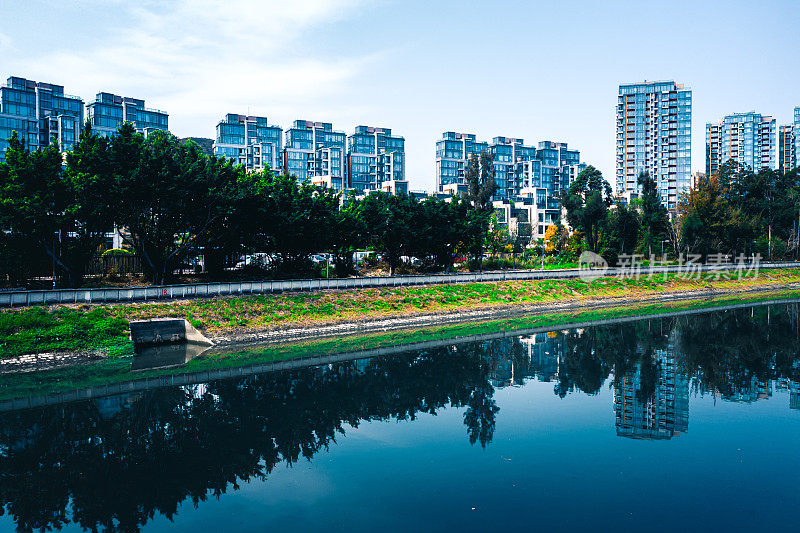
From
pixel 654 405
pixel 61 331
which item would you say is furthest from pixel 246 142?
pixel 654 405

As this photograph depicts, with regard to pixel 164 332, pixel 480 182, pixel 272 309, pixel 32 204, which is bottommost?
pixel 164 332

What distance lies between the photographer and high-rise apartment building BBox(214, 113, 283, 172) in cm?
17562

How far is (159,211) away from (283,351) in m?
20.8

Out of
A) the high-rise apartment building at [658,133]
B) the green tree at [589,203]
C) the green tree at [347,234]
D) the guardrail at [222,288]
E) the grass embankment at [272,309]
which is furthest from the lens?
the high-rise apartment building at [658,133]

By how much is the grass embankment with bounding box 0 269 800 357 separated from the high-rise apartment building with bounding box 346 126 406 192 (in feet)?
384

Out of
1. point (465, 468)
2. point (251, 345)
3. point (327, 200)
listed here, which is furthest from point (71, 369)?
point (327, 200)

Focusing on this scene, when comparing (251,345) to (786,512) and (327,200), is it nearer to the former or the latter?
(327,200)

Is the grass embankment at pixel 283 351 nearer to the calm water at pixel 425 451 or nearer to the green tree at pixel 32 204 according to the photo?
the calm water at pixel 425 451

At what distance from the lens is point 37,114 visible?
380 feet

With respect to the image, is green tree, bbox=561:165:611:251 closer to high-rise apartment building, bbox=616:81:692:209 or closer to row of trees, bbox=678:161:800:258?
row of trees, bbox=678:161:800:258

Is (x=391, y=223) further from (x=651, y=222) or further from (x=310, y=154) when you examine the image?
(x=310, y=154)

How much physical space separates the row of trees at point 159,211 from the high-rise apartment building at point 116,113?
7270 cm

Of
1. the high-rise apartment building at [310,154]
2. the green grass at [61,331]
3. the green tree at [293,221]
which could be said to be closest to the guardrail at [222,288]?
the green grass at [61,331]

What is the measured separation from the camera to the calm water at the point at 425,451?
1744 centimetres
